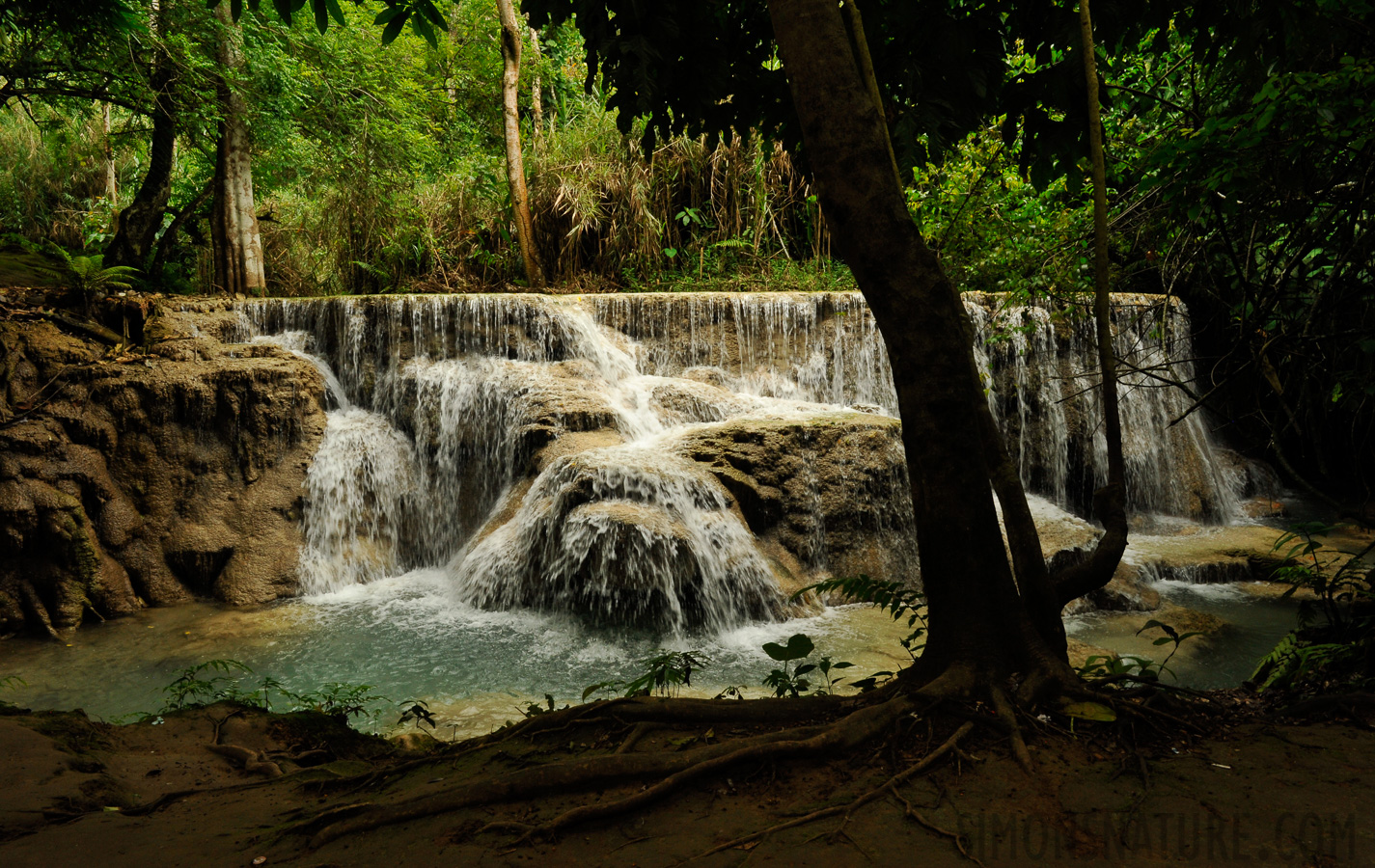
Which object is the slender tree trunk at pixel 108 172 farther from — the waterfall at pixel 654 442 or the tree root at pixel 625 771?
the tree root at pixel 625 771

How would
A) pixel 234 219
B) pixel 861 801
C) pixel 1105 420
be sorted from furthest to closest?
pixel 234 219 < pixel 1105 420 < pixel 861 801

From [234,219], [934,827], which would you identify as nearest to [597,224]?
[234,219]

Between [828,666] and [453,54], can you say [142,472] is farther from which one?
[453,54]

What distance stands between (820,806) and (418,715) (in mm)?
2397

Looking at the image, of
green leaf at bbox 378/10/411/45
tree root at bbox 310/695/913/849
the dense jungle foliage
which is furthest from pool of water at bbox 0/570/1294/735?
green leaf at bbox 378/10/411/45

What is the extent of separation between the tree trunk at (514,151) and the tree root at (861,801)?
1156cm

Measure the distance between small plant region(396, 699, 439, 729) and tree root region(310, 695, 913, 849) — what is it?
3.96ft

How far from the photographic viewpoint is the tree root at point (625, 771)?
6.91ft

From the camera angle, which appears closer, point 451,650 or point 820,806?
point 820,806

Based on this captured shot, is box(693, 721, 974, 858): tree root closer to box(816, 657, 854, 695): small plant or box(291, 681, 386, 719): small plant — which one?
box(816, 657, 854, 695): small plant

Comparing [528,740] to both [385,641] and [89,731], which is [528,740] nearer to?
[89,731]

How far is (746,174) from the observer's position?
1320 centimetres

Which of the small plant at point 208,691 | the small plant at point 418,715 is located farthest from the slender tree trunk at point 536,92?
the small plant at point 418,715

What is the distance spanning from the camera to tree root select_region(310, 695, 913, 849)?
6.91ft
